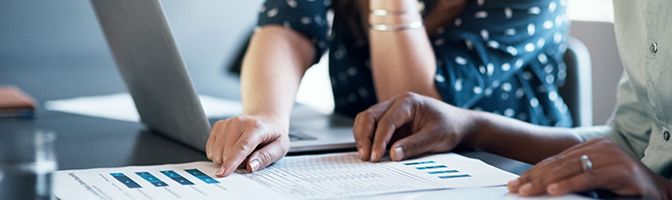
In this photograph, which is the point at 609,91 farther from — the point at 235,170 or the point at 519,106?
the point at 235,170

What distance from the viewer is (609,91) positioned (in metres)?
2.51

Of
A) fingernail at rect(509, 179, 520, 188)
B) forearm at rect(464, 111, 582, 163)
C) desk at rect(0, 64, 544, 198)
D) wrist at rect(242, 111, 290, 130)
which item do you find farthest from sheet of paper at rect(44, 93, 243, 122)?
fingernail at rect(509, 179, 520, 188)

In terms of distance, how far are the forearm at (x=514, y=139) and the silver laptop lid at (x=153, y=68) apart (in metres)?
0.34

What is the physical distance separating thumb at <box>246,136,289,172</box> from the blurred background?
0.78 m

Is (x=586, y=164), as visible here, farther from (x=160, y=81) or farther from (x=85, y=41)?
(x=85, y=41)

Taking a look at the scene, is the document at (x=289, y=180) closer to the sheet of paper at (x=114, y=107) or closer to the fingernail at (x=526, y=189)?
the fingernail at (x=526, y=189)

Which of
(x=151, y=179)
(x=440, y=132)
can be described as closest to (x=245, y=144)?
(x=151, y=179)

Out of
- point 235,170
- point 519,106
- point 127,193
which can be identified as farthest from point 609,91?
point 127,193

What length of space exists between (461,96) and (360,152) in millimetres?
328

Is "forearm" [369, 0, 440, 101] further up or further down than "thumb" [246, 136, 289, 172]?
further up

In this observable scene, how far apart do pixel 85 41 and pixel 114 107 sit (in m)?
0.28

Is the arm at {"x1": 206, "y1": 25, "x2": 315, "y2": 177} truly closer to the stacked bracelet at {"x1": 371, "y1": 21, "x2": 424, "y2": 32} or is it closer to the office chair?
the stacked bracelet at {"x1": 371, "y1": 21, "x2": 424, "y2": 32}

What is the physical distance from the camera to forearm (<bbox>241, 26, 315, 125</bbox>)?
4.51 ft

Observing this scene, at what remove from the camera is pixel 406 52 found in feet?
4.96
